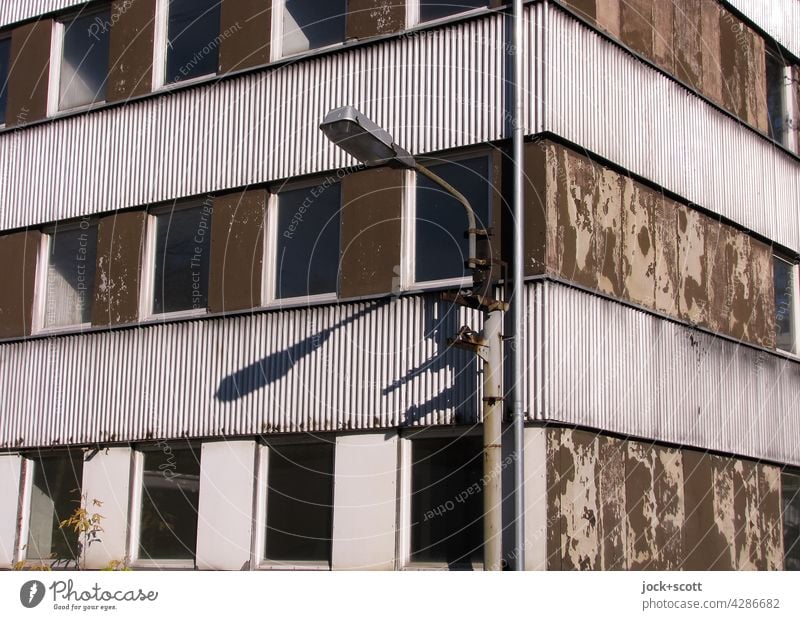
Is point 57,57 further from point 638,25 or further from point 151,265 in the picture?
point 638,25

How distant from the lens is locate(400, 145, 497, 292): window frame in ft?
41.3

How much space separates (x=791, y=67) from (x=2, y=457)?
1192 cm

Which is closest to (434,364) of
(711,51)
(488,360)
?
(488,360)

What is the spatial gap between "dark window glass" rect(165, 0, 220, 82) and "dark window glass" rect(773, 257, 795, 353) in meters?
7.77

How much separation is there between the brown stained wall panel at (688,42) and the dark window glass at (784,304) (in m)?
2.94

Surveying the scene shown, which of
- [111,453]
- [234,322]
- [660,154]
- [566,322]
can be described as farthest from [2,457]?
[660,154]

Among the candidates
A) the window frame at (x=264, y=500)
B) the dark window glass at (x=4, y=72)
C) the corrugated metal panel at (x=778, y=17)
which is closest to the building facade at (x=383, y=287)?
the window frame at (x=264, y=500)

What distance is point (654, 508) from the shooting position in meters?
12.8

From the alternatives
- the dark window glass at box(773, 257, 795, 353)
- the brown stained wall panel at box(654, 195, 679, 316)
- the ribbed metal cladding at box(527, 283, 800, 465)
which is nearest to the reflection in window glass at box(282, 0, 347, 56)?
the brown stained wall panel at box(654, 195, 679, 316)

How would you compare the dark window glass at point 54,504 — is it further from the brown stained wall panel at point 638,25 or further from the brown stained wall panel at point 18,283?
the brown stained wall panel at point 638,25

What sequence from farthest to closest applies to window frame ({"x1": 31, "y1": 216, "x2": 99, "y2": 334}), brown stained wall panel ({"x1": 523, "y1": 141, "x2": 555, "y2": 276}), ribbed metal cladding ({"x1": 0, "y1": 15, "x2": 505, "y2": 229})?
window frame ({"x1": 31, "y1": 216, "x2": 99, "y2": 334}) < ribbed metal cladding ({"x1": 0, "y1": 15, "x2": 505, "y2": 229}) < brown stained wall panel ({"x1": 523, "y1": 141, "x2": 555, "y2": 276})

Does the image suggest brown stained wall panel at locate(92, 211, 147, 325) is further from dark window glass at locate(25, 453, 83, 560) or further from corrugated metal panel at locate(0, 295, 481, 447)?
dark window glass at locate(25, 453, 83, 560)

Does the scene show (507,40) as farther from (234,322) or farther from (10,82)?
(10,82)

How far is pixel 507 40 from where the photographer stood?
12688 millimetres
